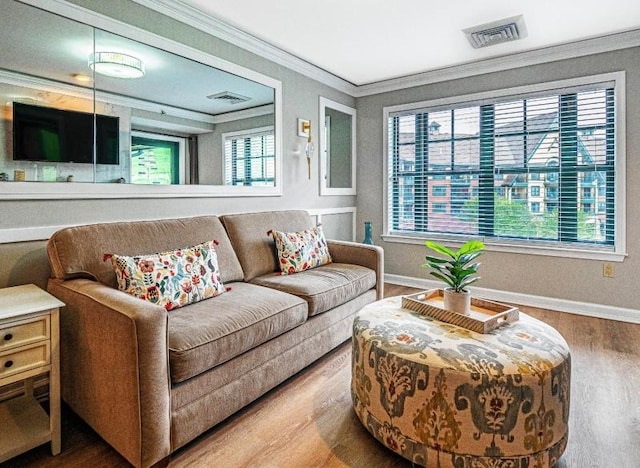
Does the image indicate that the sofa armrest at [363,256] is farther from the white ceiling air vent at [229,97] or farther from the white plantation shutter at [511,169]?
the white plantation shutter at [511,169]

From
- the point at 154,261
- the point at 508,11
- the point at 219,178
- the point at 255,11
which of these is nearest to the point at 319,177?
the point at 219,178

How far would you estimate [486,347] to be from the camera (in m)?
1.55

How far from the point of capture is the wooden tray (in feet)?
5.64

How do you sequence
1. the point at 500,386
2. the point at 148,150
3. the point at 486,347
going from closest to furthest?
the point at 500,386
the point at 486,347
the point at 148,150

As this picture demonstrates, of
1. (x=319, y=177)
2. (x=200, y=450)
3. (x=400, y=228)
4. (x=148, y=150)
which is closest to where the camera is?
(x=200, y=450)

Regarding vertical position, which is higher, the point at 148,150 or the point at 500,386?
the point at 148,150

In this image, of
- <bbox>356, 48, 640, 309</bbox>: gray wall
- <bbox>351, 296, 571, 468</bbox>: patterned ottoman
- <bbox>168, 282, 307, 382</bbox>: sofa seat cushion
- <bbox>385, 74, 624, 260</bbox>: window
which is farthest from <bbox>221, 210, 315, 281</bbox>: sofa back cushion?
<bbox>385, 74, 624, 260</bbox>: window

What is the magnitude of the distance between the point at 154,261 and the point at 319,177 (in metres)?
2.41

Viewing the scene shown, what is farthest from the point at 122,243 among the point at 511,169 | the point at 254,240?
the point at 511,169

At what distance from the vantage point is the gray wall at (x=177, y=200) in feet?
6.47

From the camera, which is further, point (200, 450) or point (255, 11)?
point (255, 11)

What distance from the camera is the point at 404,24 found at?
2.97 metres

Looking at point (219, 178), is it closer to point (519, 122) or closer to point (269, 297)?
point (269, 297)

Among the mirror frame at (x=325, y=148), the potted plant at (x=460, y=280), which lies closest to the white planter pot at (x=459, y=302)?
the potted plant at (x=460, y=280)
